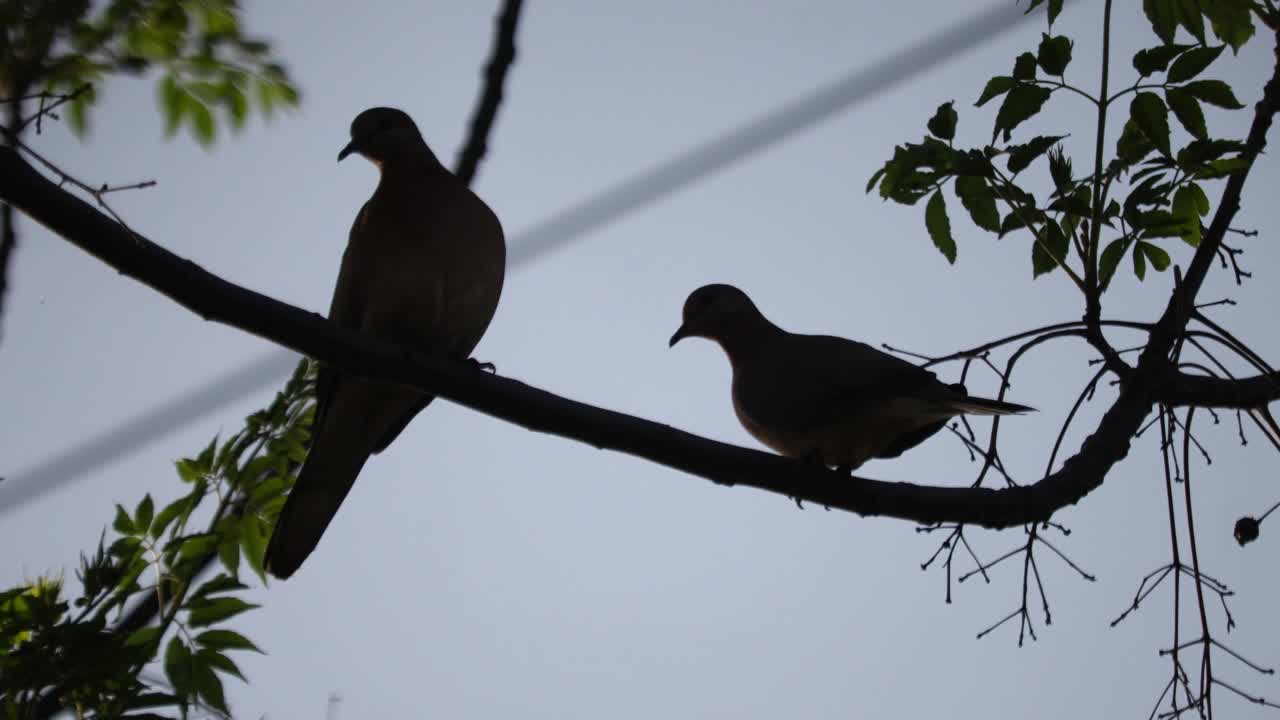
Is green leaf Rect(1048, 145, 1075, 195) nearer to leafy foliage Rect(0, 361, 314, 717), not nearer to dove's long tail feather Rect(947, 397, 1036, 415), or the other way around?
dove's long tail feather Rect(947, 397, 1036, 415)

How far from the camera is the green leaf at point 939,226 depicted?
130 inches

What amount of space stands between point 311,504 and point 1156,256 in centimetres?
272

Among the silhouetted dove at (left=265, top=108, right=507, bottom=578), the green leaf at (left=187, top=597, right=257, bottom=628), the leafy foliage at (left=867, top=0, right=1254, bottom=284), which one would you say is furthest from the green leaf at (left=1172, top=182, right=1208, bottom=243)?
the green leaf at (left=187, top=597, right=257, bottom=628)

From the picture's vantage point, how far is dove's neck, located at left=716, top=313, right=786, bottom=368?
4121 millimetres

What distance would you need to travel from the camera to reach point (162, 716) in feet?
8.46

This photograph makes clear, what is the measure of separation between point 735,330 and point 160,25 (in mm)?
2310

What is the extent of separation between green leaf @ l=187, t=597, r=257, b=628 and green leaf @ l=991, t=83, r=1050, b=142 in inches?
94.8

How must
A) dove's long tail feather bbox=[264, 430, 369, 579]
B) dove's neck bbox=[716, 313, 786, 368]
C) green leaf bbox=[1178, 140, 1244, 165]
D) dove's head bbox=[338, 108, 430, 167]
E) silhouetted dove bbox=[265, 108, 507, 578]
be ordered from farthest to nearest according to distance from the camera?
dove's head bbox=[338, 108, 430, 167], dove's neck bbox=[716, 313, 786, 368], silhouetted dove bbox=[265, 108, 507, 578], dove's long tail feather bbox=[264, 430, 369, 579], green leaf bbox=[1178, 140, 1244, 165]

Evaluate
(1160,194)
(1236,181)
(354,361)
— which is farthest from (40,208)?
(1236,181)

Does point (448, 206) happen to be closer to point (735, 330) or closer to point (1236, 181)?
point (735, 330)

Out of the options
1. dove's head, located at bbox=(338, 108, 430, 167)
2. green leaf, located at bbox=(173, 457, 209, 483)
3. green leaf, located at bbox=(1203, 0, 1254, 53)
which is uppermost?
dove's head, located at bbox=(338, 108, 430, 167)

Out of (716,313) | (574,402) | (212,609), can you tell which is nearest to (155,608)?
(212,609)

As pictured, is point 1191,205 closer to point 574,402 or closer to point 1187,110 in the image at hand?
point 1187,110

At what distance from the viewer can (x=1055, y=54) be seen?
3.04 meters
